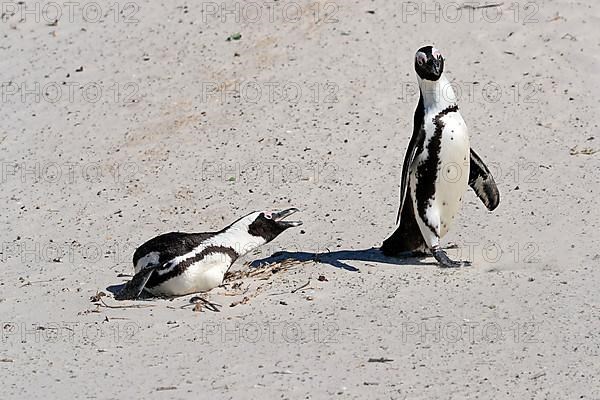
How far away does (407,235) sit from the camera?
6.60 m

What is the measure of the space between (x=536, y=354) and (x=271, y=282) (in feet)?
5.71

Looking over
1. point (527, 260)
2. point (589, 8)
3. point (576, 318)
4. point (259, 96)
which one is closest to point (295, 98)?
point (259, 96)

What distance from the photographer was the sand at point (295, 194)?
5223 millimetres

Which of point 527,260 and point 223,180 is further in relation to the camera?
point 223,180

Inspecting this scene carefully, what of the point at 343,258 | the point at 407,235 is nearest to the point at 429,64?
the point at 407,235

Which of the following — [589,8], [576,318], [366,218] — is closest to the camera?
[576,318]

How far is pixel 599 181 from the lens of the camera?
759cm

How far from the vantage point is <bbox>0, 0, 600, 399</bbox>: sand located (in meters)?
5.22

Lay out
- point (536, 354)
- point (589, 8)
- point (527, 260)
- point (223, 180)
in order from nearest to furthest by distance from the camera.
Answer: point (536, 354), point (527, 260), point (223, 180), point (589, 8)

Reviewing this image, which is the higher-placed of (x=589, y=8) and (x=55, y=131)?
(x=589, y=8)

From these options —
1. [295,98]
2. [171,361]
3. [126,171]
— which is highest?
[295,98]

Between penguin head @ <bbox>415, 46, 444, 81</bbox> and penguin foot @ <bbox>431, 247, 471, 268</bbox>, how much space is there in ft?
3.03

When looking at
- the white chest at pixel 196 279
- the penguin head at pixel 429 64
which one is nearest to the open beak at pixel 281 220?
the white chest at pixel 196 279

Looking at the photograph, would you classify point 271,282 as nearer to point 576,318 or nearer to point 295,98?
point 576,318
